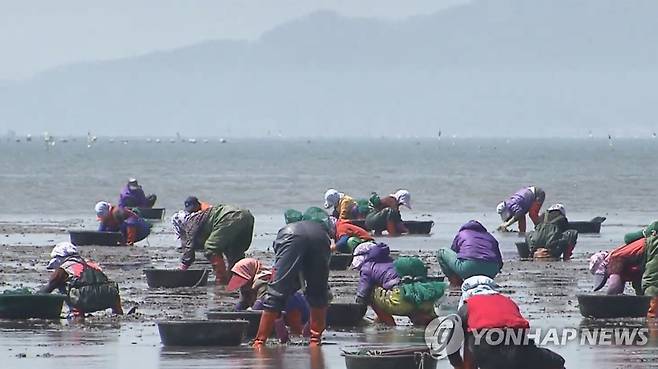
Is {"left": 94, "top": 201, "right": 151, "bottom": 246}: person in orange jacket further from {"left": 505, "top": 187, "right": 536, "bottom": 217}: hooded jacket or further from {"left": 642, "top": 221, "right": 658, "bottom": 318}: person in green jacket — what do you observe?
{"left": 642, "top": 221, "right": 658, "bottom": 318}: person in green jacket

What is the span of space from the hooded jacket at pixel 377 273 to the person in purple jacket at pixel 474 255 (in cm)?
224

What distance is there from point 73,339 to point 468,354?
6.05 m

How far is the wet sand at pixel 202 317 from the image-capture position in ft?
55.3

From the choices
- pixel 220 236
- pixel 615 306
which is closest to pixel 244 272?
pixel 615 306

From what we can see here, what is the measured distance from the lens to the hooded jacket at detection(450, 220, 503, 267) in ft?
73.7

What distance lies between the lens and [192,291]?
24219 mm

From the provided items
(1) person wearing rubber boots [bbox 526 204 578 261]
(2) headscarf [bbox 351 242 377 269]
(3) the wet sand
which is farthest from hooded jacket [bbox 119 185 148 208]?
(2) headscarf [bbox 351 242 377 269]

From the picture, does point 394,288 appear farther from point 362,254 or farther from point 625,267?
point 625,267

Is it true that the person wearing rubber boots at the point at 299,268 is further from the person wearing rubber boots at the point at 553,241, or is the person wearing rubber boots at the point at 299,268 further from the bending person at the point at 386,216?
the bending person at the point at 386,216

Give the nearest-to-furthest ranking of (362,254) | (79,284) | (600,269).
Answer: (79,284) < (362,254) < (600,269)

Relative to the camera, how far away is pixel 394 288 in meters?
20.0

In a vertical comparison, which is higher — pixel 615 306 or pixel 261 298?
pixel 261 298

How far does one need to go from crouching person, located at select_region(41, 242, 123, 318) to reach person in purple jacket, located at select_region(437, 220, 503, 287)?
4.67 m

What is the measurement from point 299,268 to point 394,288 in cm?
281
